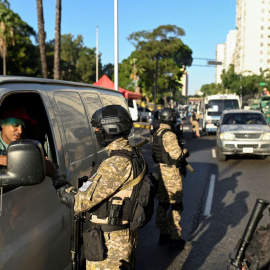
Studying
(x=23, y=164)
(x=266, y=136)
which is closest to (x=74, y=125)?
(x=23, y=164)

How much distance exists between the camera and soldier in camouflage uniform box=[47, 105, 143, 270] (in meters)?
2.51

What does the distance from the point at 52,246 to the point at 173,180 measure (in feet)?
8.20

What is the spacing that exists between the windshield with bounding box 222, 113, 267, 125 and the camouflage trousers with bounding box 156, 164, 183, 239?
28.5 ft

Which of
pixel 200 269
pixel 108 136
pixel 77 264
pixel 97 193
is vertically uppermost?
pixel 108 136

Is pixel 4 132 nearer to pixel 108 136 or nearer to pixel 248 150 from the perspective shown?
pixel 108 136

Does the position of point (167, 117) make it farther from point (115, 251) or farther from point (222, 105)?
point (222, 105)

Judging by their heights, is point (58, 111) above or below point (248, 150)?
above

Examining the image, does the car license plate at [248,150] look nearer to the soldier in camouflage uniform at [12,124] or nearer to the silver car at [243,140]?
the silver car at [243,140]

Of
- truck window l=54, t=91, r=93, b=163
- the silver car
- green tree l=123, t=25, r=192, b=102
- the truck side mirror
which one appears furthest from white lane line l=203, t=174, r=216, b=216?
green tree l=123, t=25, r=192, b=102

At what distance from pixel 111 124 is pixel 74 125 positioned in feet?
3.42

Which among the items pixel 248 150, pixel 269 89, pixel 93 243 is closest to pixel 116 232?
pixel 93 243

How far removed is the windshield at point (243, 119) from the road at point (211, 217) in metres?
1.68

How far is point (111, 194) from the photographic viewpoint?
2.60 meters

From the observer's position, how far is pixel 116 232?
269 cm
